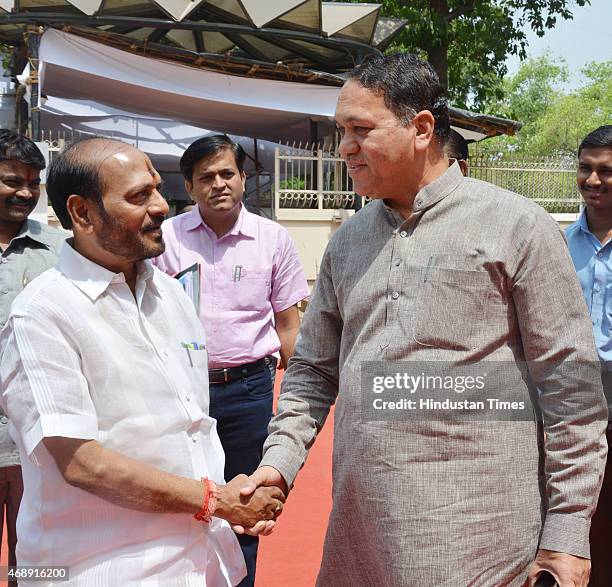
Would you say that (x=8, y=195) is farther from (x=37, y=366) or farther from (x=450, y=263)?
(x=450, y=263)

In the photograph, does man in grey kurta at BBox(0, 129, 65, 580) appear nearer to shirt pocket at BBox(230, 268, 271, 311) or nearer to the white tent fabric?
shirt pocket at BBox(230, 268, 271, 311)

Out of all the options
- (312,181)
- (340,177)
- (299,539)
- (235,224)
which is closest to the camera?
(235,224)

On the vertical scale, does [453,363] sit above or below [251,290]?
above

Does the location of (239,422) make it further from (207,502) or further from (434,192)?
(434,192)

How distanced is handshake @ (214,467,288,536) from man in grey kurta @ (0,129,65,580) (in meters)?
1.46

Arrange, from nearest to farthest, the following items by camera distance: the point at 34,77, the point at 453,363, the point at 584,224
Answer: the point at 453,363 → the point at 584,224 → the point at 34,77

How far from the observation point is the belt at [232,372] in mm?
3812

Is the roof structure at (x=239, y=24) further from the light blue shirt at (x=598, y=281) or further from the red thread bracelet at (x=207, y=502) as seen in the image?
the red thread bracelet at (x=207, y=502)

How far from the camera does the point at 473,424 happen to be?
1996 millimetres

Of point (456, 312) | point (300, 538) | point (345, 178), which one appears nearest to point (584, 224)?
point (456, 312)

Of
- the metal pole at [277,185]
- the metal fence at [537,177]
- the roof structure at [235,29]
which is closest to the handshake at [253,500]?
the roof structure at [235,29]

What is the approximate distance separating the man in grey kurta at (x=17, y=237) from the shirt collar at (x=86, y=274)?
4.31 feet

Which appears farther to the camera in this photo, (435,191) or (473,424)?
(435,191)

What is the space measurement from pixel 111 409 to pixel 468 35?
17430 mm
